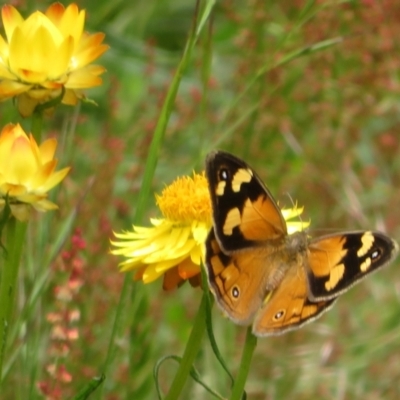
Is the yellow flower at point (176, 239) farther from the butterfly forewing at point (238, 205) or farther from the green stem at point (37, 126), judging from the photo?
the green stem at point (37, 126)

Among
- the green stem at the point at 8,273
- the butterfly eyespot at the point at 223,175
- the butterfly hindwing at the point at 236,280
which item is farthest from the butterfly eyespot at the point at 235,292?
the green stem at the point at 8,273

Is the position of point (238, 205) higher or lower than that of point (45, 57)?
lower

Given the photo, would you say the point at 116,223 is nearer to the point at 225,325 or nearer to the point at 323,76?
the point at 225,325

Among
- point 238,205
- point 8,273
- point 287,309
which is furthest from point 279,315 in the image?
point 8,273

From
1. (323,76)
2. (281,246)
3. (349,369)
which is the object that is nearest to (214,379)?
(349,369)

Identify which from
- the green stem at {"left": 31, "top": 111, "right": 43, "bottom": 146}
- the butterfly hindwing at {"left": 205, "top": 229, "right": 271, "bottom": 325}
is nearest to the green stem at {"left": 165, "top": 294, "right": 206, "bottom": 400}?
A: the butterfly hindwing at {"left": 205, "top": 229, "right": 271, "bottom": 325}

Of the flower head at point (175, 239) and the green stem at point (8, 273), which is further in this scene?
the flower head at point (175, 239)

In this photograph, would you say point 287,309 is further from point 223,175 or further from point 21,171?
point 21,171
